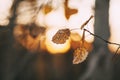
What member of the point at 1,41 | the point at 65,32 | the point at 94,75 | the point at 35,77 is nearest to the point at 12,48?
the point at 1,41

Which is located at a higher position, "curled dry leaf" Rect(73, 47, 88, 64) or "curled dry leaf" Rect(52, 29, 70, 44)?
"curled dry leaf" Rect(52, 29, 70, 44)

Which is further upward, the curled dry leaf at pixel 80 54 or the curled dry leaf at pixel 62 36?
the curled dry leaf at pixel 62 36

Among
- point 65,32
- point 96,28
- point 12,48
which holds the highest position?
point 65,32

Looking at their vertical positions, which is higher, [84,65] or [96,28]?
[96,28]

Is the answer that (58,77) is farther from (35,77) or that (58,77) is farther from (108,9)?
(108,9)

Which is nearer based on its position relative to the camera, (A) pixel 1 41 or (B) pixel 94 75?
(B) pixel 94 75

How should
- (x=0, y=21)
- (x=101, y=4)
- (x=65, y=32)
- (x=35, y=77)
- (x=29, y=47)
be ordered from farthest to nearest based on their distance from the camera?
(x=35, y=77)
(x=29, y=47)
(x=101, y=4)
(x=0, y=21)
(x=65, y=32)

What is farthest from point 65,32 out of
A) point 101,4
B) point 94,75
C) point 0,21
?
point 94,75

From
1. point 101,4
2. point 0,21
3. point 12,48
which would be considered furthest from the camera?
point 12,48

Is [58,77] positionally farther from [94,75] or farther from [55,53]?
[94,75]
